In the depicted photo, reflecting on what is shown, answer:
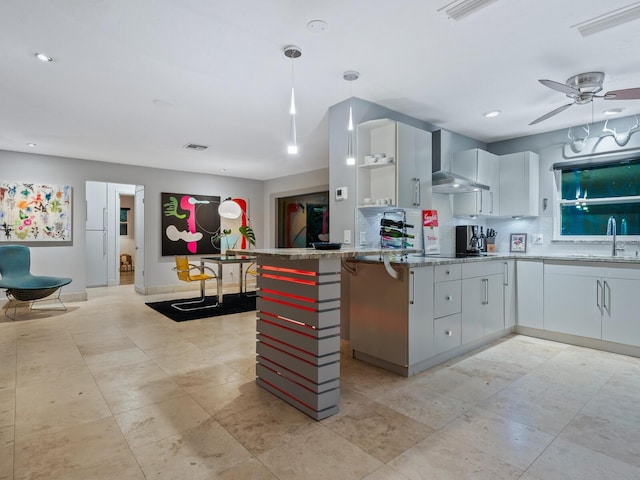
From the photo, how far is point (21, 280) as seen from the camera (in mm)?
5105

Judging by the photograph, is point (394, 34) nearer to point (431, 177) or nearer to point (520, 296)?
point (431, 177)

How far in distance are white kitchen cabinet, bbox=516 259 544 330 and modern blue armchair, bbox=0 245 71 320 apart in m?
6.14

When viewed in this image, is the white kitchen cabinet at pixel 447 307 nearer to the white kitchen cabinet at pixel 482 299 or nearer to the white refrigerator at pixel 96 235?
the white kitchen cabinet at pixel 482 299

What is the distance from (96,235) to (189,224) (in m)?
2.21


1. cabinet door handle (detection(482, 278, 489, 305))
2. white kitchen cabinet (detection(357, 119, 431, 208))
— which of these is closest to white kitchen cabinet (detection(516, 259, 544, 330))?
cabinet door handle (detection(482, 278, 489, 305))

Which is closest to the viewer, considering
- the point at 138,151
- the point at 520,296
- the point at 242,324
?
the point at 520,296

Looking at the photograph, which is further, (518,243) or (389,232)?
(518,243)

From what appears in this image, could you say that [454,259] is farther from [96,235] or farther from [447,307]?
[96,235]

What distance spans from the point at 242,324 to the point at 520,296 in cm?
338

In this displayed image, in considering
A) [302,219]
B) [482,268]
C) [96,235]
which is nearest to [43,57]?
[482,268]

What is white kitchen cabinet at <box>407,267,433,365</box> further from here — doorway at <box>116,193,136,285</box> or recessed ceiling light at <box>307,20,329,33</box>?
doorway at <box>116,193,136,285</box>

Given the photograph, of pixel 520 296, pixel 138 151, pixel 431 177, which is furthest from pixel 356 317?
pixel 138 151

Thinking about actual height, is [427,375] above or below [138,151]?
below

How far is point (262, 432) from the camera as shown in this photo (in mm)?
2035
